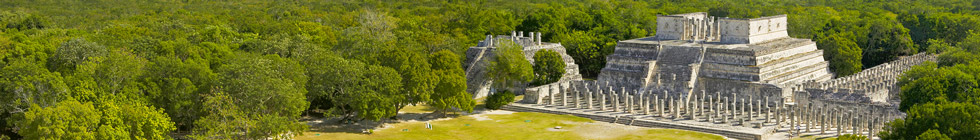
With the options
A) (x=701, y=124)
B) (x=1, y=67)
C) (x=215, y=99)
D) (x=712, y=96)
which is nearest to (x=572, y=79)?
(x=712, y=96)

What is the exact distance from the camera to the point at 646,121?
5072 centimetres

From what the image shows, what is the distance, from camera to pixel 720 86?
2208 inches

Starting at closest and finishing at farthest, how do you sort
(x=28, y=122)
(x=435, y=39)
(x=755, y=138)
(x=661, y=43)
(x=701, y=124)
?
Answer: 1. (x=28, y=122)
2. (x=755, y=138)
3. (x=701, y=124)
4. (x=661, y=43)
5. (x=435, y=39)

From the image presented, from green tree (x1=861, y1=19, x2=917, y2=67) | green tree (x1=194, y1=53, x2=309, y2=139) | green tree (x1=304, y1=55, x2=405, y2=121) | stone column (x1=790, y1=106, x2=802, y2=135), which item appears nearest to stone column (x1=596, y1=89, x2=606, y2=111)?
stone column (x1=790, y1=106, x2=802, y2=135)

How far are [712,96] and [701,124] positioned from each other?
6947 millimetres

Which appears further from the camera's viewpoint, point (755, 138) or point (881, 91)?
point (881, 91)

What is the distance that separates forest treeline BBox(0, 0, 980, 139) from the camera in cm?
3944

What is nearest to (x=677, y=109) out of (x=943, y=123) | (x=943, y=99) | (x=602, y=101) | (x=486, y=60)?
(x=602, y=101)

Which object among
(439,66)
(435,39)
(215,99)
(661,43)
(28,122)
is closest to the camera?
(28,122)

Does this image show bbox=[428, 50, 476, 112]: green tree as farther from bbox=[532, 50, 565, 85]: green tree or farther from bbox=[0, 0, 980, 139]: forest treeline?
bbox=[532, 50, 565, 85]: green tree

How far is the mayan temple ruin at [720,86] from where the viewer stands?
159 ft

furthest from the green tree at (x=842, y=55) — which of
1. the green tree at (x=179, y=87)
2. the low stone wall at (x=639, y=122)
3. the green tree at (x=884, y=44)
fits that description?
the green tree at (x=179, y=87)

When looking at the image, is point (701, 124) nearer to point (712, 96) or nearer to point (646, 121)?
point (646, 121)

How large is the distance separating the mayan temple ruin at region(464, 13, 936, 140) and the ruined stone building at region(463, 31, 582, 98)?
68 mm
